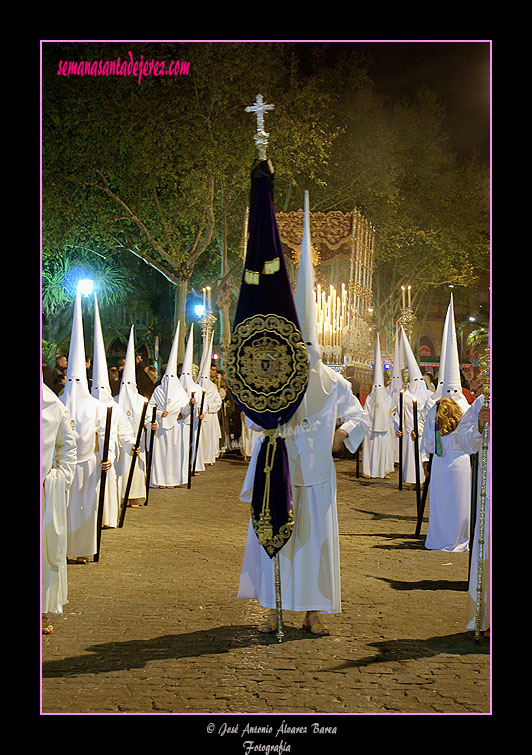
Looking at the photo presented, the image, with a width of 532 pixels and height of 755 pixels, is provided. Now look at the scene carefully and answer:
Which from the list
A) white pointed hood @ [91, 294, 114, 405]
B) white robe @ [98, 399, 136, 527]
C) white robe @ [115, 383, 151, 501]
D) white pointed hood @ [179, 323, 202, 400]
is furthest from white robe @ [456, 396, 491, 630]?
white pointed hood @ [179, 323, 202, 400]

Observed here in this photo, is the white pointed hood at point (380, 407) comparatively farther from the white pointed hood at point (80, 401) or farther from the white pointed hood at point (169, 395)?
the white pointed hood at point (80, 401)

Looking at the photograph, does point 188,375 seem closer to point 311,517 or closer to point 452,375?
point 452,375

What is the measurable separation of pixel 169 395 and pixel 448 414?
23.7 feet

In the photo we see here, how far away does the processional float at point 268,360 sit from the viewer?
6.72 m

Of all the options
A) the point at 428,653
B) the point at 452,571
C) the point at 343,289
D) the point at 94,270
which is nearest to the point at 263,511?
the point at 428,653

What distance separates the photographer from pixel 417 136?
1526 inches

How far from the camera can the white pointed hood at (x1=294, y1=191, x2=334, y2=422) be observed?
276 inches

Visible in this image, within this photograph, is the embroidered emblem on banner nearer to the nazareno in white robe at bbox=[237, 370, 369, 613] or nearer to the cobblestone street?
the nazareno in white robe at bbox=[237, 370, 369, 613]

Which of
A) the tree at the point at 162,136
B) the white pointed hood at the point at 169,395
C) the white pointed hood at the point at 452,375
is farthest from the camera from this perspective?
the tree at the point at 162,136

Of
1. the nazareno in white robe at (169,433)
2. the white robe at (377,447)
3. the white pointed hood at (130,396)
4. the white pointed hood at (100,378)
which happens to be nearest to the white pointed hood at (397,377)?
the white robe at (377,447)

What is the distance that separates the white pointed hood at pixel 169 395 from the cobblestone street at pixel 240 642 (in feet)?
16.7

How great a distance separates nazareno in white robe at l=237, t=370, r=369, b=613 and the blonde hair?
2955 millimetres

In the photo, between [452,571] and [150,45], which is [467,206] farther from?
[452,571]

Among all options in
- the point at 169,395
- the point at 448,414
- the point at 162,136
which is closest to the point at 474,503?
the point at 448,414
